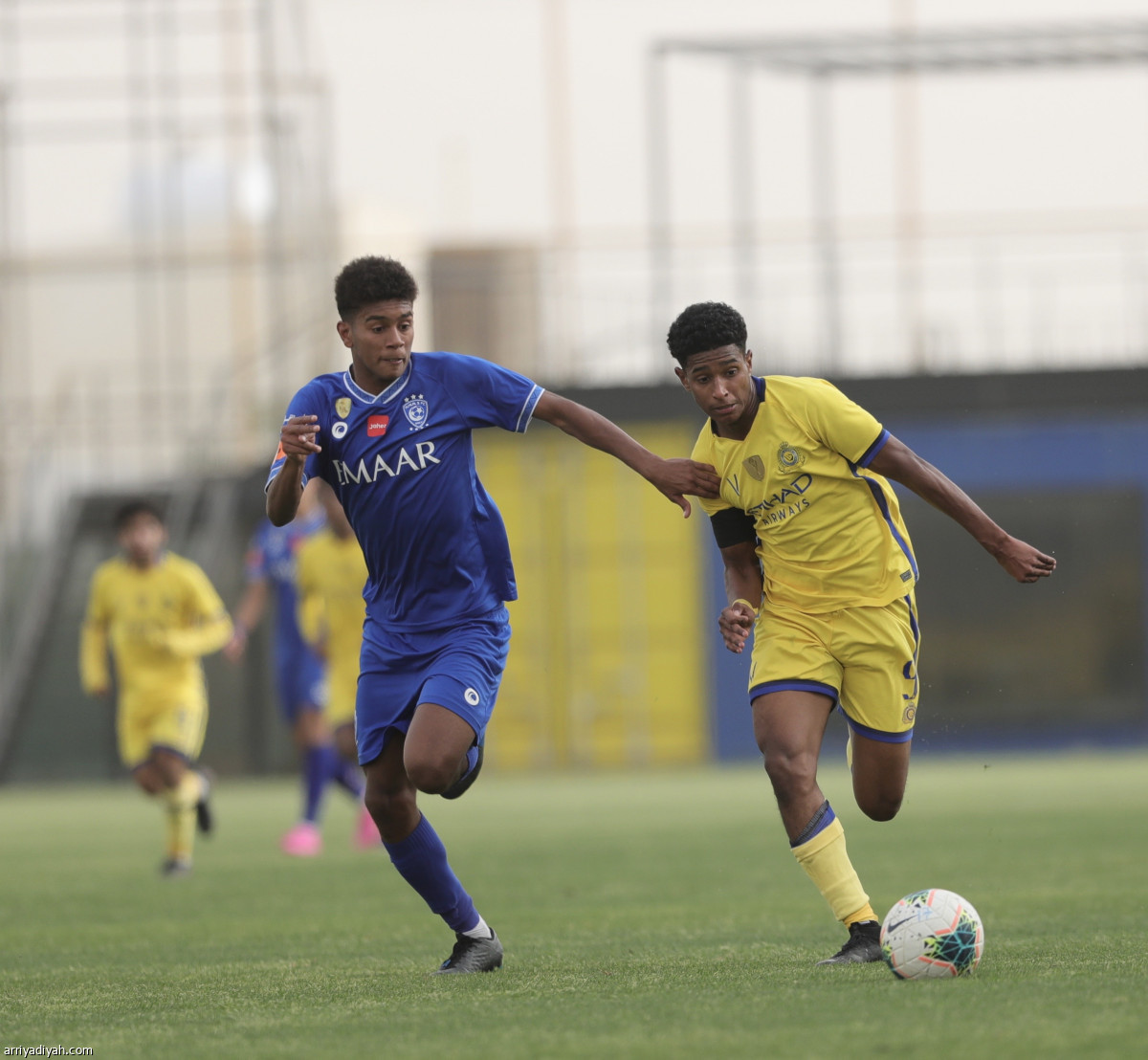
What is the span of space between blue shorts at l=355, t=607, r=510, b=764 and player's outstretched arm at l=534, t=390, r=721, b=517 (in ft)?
2.35

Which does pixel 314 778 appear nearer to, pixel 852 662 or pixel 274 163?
pixel 852 662

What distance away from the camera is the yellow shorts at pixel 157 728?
1200 cm

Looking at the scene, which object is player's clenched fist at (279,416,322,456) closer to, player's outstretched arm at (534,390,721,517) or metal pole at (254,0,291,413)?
player's outstretched arm at (534,390,721,517)

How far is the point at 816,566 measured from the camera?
648 cm

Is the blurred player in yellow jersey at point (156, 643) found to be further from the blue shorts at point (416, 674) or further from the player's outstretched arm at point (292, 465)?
the player's outstretched arm at point (292, 465)

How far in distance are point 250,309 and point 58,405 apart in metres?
3.19

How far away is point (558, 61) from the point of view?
33.7m

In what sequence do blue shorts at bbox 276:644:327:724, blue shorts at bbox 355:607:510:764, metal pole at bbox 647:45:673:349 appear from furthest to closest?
1. metal pole at bbox 647:45:673:349
2. blue shorts at bbox 276:644:327:724
3. blue shorts at bbox 355:607:510:764

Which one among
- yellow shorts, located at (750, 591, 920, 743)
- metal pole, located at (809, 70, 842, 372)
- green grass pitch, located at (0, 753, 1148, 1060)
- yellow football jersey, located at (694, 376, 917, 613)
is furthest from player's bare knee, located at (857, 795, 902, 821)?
metal pole, located at (809, 70, 842, 372)

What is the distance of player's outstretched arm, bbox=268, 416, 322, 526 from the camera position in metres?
6.11

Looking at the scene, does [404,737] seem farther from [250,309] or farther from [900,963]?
[250,309]

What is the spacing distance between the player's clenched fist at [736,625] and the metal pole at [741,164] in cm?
2015

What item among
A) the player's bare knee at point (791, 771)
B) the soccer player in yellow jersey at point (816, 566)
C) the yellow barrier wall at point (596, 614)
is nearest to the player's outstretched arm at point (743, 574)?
the soccer player in yellow jersey at point (816, 566)

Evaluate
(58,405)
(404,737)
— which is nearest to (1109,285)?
(58,405)
